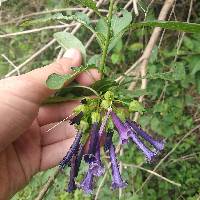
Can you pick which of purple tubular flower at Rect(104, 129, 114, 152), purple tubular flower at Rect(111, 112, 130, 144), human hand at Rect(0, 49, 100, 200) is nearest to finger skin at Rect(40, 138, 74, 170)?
human hand at Rect(0, 49, 100, 200)

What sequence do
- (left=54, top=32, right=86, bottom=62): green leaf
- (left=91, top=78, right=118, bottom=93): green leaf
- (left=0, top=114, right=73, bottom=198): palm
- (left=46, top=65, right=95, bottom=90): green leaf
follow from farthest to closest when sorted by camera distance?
(left=0, top=114, right=73, bottom=198): palm, (left=54, top=32, right=86, bottom=62): green leaf, (left=91, top=78, right=118, bottom=93): green leaf, (left=46, top=65, right=95, bottom=90): green leaf

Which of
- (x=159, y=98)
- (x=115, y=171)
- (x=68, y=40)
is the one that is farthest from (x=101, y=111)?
(x=159, y=98)

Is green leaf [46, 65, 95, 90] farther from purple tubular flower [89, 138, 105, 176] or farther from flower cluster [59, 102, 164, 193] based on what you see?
purple tubular flower [89, 138, 105, 176]

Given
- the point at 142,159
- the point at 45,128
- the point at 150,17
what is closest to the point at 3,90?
the point at 45,128

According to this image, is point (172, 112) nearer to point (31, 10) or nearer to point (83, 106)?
point (83, 106)

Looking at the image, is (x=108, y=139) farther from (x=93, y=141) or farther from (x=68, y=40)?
(x=68, y=40)

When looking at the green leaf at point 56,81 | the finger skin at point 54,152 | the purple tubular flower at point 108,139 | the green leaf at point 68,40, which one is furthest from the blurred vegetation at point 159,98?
the green leaf at point 56,81
